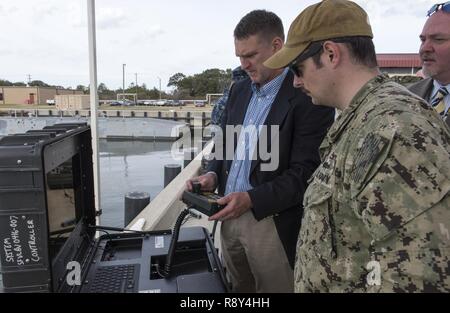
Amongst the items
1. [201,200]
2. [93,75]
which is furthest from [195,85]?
[201,200]

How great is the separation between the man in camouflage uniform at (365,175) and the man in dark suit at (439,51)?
4.15 ft

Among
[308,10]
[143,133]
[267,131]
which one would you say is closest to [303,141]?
[267,131]

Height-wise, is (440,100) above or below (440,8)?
below

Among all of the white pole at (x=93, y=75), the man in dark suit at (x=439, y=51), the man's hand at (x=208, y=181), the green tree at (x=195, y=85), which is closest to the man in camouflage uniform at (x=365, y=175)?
the man's hand at (x=208, y=181)

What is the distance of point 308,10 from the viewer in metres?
1.10

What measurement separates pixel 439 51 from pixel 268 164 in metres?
1.16

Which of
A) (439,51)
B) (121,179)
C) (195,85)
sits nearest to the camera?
(439,51)

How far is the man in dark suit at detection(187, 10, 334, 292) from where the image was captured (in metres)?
1.77

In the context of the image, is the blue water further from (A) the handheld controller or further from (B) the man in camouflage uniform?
(B) the man in camouflage uniform

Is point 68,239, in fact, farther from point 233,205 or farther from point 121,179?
point 121,179

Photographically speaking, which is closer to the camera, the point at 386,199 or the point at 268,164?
the point at 386,199

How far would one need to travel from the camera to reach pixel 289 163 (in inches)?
73.5

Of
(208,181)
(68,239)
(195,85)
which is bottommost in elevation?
(68,239)

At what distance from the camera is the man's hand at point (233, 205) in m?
1.67
